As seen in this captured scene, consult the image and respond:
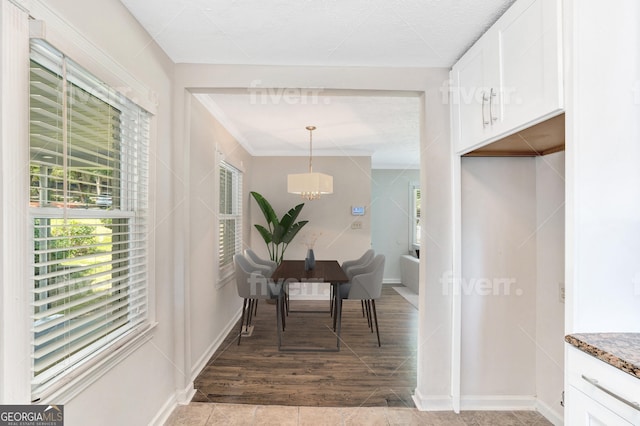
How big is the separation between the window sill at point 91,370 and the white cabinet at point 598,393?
6.30 ft

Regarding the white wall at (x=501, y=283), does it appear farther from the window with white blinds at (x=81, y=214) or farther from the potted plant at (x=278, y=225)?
the potted plant at (x=278, y=225)

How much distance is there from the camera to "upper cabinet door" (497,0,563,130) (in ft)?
4.36

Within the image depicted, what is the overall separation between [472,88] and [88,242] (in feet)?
7.47

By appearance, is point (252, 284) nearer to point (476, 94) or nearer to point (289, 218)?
point (289, 218)

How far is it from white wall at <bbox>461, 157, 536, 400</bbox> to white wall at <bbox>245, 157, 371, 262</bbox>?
11.3 feet

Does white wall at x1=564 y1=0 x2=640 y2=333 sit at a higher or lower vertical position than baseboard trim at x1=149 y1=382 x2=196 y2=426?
higher

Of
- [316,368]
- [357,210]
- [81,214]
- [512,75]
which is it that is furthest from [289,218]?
[512,75]

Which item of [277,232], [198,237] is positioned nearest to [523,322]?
[198,237]

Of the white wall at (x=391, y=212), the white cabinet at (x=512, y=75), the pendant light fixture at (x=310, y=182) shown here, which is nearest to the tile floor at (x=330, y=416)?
the white cabinet at (x=512, y=75)

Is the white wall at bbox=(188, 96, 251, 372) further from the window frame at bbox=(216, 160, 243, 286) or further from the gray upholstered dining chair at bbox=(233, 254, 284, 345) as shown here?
the gray upholstered dining chair at bbox=(233, 254, 284, 345)

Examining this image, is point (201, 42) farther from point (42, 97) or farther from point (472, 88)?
point (472, 88)

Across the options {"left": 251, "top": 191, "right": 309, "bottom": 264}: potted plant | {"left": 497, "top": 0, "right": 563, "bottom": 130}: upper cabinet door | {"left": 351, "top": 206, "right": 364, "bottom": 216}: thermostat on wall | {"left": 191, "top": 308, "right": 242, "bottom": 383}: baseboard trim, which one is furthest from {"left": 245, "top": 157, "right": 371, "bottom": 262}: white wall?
{"left": 497, "top": 0, "right": 563, "bottom": 130}: upper cabinet door

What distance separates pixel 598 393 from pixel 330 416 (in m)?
1.65

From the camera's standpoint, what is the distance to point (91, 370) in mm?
1424
